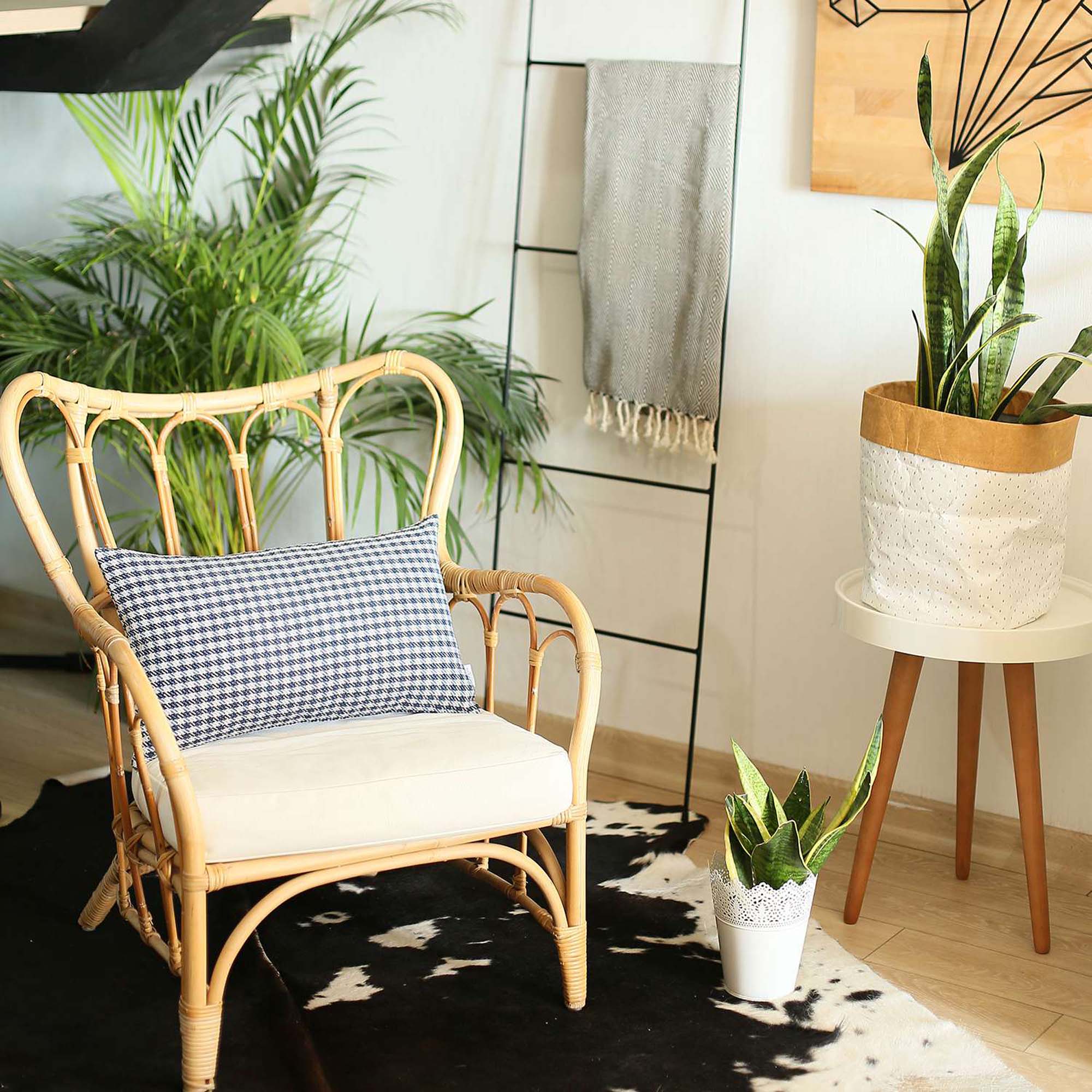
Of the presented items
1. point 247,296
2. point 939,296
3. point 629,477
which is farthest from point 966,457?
point 247,296

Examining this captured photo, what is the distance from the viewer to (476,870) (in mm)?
2266

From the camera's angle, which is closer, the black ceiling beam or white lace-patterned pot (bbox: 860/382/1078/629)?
white lace-patterned pot (bbox: 860/382/1078/629)

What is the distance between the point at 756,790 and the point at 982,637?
0.42m

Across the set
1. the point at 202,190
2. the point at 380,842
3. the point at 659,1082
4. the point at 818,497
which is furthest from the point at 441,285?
the point at 659,1082

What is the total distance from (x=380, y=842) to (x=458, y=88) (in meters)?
1.77

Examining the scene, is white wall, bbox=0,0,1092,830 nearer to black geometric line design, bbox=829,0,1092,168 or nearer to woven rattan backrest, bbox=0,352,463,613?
black geometric line design, bbox=829,0,1092,168

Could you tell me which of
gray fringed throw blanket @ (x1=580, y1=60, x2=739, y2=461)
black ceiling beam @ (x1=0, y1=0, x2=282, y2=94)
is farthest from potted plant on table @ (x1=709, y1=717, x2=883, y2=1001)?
black ceiling beam @ (x1=0, y1=0, x2=282, y2=94)

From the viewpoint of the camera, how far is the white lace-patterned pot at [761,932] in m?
2.01

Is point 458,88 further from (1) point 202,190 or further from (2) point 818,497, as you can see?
(2) point 818,497

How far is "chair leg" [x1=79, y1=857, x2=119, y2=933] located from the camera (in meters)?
2.14

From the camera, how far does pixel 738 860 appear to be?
2.03 meters

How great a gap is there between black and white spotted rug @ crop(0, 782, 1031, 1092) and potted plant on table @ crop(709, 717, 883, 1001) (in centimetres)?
6

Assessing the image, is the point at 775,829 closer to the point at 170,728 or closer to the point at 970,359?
the point at 970,359

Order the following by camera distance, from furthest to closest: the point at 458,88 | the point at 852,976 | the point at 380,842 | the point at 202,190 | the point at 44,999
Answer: the point at 202,190 < the point at 458,88 < the point at 852,976 < the point at 44,999 < the point at 380,842
